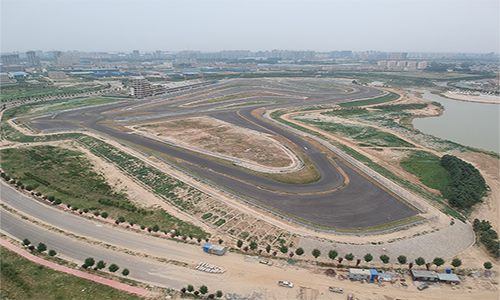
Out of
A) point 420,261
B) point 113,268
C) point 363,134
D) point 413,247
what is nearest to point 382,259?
point 420,261

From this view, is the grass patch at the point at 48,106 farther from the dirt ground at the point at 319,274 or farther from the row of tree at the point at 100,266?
the row of tree at the point at 100,266

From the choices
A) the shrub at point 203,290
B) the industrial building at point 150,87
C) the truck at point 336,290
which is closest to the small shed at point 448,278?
the truck at point 336,290

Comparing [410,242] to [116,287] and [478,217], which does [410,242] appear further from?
[116,287]

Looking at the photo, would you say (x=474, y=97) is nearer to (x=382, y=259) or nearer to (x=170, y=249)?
(x=382, y=259)

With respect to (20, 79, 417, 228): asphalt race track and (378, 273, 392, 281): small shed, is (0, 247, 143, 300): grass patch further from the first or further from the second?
(378, 273, 392, 281): small shed

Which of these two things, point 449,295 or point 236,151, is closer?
point 449,295

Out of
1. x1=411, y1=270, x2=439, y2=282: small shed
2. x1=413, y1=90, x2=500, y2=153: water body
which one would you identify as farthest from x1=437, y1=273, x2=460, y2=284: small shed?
x1=413, y1=90, x2=500, y2=153: water body

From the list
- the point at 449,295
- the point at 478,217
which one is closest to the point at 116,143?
the point at 449,295
